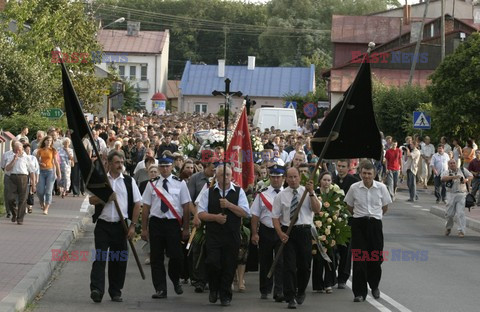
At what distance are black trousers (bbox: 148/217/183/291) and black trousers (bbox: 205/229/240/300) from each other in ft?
1.42

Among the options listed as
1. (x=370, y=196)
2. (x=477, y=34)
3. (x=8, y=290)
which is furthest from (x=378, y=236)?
(x=477, y=34)

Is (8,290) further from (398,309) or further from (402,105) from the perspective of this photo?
(402,105)

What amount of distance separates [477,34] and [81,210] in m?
19.1

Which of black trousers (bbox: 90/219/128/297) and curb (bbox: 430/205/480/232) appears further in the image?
curb (bbox: 430/205/480/232)

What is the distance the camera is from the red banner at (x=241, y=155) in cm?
1540

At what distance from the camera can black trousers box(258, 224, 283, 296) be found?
13.0 m

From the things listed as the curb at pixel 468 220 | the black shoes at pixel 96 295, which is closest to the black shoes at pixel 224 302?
the black shoes at pixel 96 295

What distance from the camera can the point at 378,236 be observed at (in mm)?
13250

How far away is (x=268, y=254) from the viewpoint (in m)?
13.2

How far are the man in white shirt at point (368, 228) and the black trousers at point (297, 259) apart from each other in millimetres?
701

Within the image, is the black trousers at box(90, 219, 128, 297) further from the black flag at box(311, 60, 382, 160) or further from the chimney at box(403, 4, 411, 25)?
the chimney at box(403, 4, 411, 25)

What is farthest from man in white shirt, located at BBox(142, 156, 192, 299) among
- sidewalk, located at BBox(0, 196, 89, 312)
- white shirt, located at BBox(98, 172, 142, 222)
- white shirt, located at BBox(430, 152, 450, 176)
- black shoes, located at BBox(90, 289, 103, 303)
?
white shirt, located at BBox(430, 152, 450, 176)

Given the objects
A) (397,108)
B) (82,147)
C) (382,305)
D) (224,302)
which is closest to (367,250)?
(382,305)

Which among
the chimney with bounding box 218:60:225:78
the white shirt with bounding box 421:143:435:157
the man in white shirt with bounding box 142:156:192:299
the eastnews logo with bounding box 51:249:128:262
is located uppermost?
the chimney with bounding box 218:60:225:78
